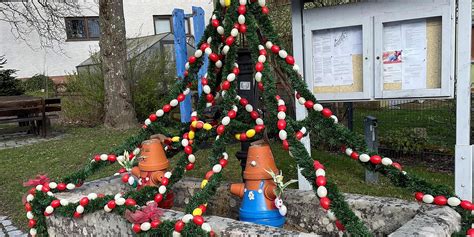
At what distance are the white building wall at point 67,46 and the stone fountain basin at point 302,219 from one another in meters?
17.0

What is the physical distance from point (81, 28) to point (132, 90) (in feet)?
37.9

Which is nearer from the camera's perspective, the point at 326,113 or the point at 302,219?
the point at 326,113

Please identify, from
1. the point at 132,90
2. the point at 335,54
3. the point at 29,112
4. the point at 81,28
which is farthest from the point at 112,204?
the point at 81,28

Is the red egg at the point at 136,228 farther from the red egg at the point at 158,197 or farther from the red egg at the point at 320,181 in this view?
the red egg at the point at 320,181

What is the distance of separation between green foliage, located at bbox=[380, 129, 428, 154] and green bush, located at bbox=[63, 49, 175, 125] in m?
6.29

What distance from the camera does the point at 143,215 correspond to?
7.26 ft

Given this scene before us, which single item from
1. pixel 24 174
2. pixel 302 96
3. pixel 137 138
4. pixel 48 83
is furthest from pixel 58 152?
pixel 48 83

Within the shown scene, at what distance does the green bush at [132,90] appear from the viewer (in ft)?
35.6

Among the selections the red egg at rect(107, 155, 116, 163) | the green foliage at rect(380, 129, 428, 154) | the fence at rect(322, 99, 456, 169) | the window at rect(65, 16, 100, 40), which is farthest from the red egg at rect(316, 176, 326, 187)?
the window at rect(65, 16, 100, 40)

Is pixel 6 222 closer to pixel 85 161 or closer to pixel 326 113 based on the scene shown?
pixel 85 161

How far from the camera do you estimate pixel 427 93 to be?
328 cm

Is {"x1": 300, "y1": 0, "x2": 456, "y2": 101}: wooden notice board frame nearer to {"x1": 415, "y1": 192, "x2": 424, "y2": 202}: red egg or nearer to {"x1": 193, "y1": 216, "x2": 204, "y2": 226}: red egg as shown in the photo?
{"x1": 415, "y1": 192, "x2": 424, "y2": 202}: red egg

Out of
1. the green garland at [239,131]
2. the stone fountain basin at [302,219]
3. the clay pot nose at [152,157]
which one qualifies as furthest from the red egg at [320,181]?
the clay pot nose at [152,157]

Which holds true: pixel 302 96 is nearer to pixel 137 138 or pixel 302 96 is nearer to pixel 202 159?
pixel 137 138
